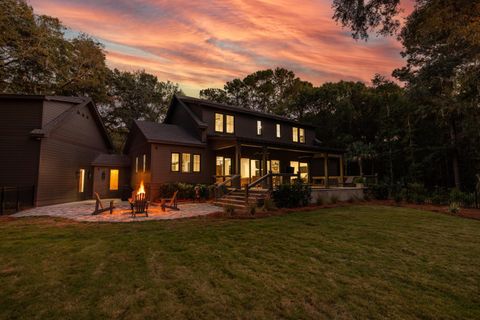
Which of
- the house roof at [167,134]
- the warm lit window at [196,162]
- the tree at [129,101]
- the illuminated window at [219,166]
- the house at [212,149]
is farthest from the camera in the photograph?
the tree at [129,101]

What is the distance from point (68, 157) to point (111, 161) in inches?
164

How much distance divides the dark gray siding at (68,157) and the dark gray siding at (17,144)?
570mm

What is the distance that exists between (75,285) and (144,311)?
167 cm

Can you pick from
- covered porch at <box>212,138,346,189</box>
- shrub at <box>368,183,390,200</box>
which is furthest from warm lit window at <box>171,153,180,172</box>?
shrub at <box>368,183,390,200</box>

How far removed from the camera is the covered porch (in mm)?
16250

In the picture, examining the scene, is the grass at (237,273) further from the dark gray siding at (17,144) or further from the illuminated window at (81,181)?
the illuminated window at (81,181)

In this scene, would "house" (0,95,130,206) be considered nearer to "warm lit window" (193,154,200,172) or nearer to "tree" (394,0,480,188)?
"warm lit window" (193,154,200,172)

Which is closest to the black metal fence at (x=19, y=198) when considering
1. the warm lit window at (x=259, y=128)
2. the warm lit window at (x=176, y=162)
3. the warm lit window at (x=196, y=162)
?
the warm lit window at (x=176, y=162)

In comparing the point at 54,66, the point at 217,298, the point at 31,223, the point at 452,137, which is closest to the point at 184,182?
the point at 31,223

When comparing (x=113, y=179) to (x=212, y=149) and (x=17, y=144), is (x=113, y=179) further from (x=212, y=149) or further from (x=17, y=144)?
(x=212, y=149)

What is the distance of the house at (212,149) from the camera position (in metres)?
16.4

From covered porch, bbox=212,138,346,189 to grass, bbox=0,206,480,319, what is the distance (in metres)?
8.60

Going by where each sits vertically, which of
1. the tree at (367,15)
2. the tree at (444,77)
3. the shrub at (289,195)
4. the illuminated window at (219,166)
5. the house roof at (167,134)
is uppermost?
the tree at (444,77)

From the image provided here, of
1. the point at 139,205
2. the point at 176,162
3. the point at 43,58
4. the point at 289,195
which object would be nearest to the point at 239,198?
the point at 289,195
